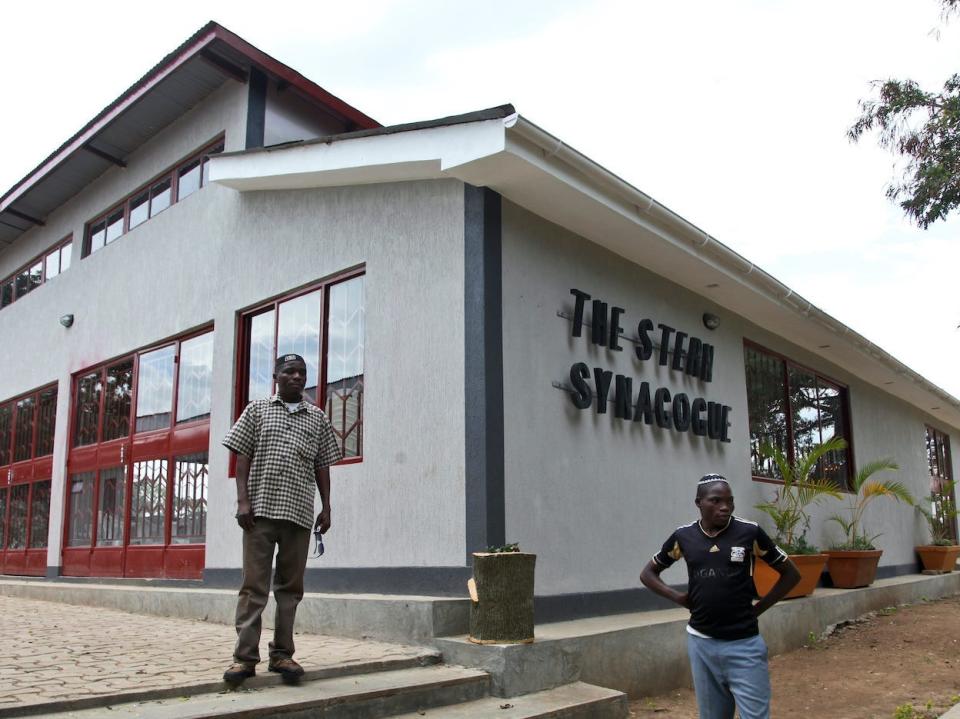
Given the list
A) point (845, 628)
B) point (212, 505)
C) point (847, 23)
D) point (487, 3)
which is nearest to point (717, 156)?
point (847, 23)

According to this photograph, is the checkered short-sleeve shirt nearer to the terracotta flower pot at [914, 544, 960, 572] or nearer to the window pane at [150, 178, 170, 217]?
the window pane at [150, 178, 170, 217]

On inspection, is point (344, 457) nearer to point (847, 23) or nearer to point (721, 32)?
point (721, 32)

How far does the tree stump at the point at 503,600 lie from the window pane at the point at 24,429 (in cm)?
972

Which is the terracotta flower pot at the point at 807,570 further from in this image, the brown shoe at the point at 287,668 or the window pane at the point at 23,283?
the window pane at the point at 23,283

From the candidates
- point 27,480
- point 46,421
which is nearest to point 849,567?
point 46,421

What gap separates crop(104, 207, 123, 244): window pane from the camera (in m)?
11.8

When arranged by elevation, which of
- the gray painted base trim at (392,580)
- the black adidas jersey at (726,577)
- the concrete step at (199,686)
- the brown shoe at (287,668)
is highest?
the black adidas jersey at (726,577)

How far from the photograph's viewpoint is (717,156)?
13.7 m

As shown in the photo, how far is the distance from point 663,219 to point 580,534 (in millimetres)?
2800

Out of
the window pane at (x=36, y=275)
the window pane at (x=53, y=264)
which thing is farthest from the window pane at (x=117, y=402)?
the window pane at (x=36, y=275)

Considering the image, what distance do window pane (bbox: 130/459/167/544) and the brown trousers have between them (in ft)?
17.2

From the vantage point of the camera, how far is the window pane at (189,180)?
10305 mm

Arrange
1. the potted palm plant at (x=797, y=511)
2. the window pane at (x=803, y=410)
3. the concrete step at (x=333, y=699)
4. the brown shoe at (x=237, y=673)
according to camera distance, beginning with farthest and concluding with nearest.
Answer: the window pane at (x=803, y=410) < the potted palm plant at (x=797, y=511) < the brown shoe at (x=237, y=673) < the concrete step at (x=333, y=699)

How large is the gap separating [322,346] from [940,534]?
478 inches
